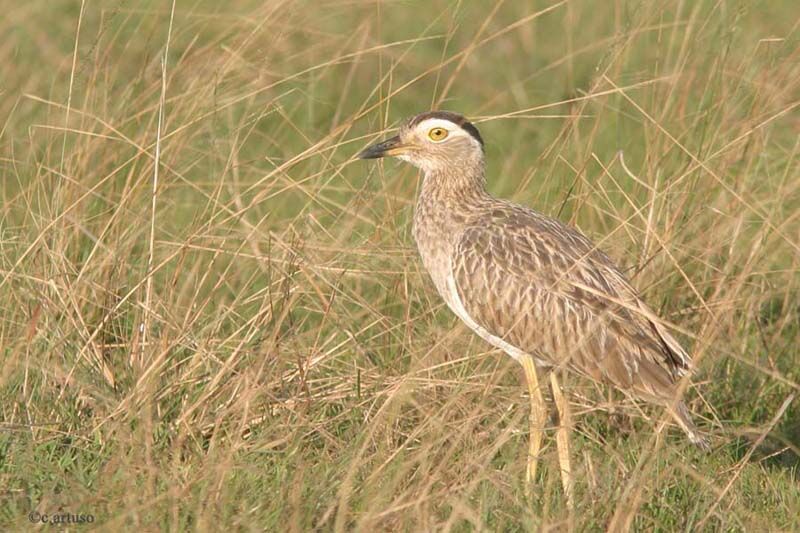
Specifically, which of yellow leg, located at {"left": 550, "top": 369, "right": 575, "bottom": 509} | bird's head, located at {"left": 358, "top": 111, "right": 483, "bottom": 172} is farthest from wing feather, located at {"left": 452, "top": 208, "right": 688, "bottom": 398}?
bird's head, located at {"left": 358, "top": 111, "right": 483, "bottom": 172}

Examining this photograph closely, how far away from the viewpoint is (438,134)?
6805mm

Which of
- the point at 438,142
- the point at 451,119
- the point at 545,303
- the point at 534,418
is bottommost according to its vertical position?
the point at 534,418

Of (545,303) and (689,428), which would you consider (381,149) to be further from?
(689,428)

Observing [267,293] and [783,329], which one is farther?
[783,329]

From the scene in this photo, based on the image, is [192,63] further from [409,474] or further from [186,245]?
[409,474]

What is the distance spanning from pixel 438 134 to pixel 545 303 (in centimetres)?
101

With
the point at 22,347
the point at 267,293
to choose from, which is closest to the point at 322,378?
the point at 267,293

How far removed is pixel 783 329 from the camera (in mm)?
7004

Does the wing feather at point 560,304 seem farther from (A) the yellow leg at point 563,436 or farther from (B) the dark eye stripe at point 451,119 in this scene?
(B) the dark eye stripe at point 451,119

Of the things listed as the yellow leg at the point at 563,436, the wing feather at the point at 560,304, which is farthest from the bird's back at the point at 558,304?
the yellow leg at the point at 563,436

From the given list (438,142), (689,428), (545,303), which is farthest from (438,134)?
(689,428)

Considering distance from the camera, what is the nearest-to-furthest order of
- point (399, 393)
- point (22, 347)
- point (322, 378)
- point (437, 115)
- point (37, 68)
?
point (399, 393)
point (22, 347)
point (322, 378)
point (437, 115)
point (37, 68)

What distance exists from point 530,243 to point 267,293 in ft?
3.57

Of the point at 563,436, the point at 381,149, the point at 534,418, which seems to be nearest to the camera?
the point at 563,436
